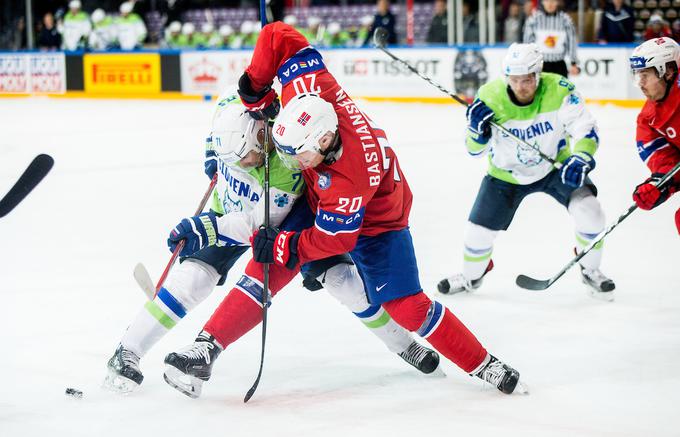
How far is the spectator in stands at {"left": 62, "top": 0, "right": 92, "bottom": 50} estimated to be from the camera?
16531mm

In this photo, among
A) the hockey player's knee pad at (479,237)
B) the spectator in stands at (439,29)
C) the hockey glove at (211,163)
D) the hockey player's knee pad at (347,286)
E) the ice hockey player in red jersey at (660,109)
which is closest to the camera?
the hockey player's knee pad at (347,286)

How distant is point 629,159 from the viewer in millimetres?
8141

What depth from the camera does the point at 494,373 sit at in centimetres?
342

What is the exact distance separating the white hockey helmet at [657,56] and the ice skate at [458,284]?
1241 mm

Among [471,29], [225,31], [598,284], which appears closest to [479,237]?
[598,284]

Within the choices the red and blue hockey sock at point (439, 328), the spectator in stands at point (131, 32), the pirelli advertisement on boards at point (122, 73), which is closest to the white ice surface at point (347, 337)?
the red and blue hockey sock at point (439, 328)

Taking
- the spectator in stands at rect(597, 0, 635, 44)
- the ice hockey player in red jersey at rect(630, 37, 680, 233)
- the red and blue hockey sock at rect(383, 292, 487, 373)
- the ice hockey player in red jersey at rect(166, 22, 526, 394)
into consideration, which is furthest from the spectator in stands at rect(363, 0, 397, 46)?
the red and blue hockey sock at rect(383, 292, 487, 373)

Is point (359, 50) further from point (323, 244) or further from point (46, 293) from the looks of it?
point (323, 244)

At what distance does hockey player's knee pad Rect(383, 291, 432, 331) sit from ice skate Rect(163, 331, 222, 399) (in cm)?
62

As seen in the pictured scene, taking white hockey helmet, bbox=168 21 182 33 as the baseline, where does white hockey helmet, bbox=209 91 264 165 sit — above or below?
above

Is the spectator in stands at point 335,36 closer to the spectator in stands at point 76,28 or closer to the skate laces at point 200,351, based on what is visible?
the spectator in stands at point 76,28

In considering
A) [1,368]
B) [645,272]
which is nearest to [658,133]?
[645,272]

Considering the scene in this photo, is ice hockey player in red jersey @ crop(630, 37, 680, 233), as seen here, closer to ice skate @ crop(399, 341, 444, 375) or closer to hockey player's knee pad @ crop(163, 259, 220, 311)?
ice skate @ crop(399, 341, 444, 375)

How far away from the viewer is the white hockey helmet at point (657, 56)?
13.1ft
